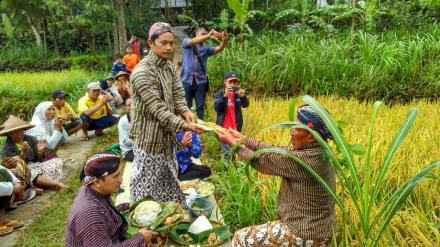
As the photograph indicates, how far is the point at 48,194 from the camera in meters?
4.81

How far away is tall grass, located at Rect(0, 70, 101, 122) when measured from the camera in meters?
7.89

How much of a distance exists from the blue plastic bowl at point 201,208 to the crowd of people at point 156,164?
0.53 feet

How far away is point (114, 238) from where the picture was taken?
8.51 feet

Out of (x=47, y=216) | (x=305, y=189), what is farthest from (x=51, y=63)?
(x=305, y=189)

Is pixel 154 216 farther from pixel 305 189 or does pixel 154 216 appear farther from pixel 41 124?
pixel 41 124

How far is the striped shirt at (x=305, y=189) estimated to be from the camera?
2445 mm

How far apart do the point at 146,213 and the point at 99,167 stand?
0.86m

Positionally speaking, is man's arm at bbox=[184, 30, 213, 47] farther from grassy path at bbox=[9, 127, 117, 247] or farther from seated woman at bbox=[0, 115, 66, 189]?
seated woman at bbox=[0, 115, 66, 189]

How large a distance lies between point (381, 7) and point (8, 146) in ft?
32.3

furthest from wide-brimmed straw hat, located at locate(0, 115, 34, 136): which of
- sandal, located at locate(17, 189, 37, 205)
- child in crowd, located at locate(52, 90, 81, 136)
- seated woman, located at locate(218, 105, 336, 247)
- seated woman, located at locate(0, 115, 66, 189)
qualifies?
seated woman, located at locate(218, 105, 336, 247)

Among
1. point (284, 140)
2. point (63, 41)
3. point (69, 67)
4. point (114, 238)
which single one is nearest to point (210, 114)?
point (284, 140)

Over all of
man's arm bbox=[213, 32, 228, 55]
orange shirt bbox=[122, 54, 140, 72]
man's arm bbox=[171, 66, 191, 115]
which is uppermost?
man's arm bbox=[213, 32, 228, 55]

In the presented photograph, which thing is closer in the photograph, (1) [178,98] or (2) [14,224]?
(1) [178,98]

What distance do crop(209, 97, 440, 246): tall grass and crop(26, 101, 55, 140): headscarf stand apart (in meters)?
2.43
